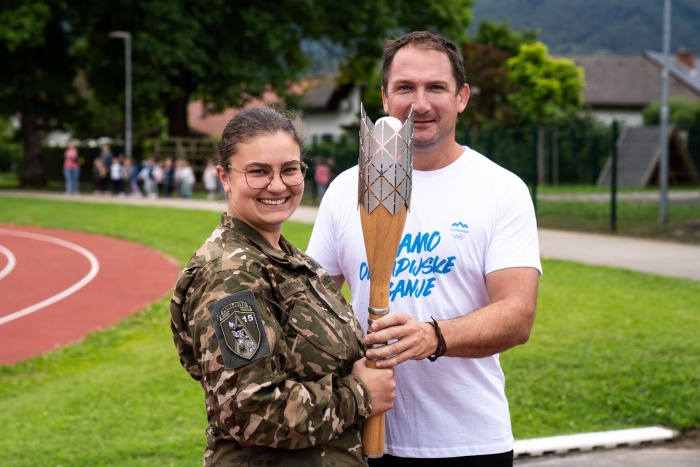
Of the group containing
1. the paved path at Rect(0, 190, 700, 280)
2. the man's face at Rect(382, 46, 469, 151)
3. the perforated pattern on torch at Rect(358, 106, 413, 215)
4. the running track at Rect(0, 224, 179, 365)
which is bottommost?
the running track at Rect(0, 224, 179, 365)

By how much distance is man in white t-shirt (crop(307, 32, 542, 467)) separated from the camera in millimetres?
2785

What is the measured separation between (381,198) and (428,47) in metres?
0.69

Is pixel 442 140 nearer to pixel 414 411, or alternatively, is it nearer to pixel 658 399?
pixel 414 411

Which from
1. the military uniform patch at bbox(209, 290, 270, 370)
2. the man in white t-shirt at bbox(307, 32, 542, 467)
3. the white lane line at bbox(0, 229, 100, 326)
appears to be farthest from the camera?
the white lane line at bbox(0, 229, 100, 326)

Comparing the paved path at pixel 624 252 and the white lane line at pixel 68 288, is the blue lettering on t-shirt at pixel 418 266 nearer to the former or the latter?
the white lane line at pixel 68 288

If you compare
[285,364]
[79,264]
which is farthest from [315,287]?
[79,264]

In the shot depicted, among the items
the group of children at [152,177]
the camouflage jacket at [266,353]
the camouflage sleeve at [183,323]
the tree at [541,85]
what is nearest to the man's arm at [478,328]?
the camouflage jacket at [266,353]

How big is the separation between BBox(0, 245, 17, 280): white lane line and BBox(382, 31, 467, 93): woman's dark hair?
13007 millimetres

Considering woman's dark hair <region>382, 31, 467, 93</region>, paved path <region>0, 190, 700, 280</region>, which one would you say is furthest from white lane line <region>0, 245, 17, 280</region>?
woman's dark hair <region>382, 31, 467, 93</region>

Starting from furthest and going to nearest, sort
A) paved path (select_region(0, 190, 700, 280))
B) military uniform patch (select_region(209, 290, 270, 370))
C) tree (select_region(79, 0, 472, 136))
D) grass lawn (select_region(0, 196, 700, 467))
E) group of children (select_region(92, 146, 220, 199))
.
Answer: tree (select_region(79, 0, 472, 136)) → group of children (select_region(92, 146, 220, 199)) → paved path (select_region(0, 190, 700, 280)) → grass lawn (select_region(0, 196, 700, 467)) → military uniform patch (select_region(209, 290, 270, 370))

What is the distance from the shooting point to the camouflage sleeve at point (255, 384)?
2.11m

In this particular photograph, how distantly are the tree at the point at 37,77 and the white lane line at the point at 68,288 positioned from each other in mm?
14954

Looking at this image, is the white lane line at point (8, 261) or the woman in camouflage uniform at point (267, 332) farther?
the white lane line at point (8, 261)

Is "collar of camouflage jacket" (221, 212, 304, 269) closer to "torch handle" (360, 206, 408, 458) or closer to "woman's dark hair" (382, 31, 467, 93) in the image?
"torch handle" (360, 206, 408, 458)
